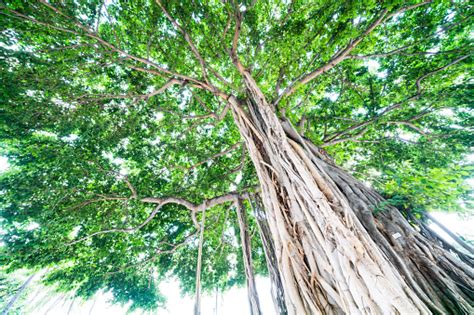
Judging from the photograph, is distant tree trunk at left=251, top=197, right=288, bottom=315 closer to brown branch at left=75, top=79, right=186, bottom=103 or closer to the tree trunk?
the tree trunk

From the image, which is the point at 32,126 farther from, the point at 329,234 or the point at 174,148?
the point at 329,234

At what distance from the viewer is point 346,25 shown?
7.88ft

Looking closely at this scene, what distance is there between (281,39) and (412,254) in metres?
2.82

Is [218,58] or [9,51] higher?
[218,58]

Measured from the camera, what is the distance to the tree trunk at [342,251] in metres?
0.84

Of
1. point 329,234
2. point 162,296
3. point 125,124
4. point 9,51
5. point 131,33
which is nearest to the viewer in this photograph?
point 329,234

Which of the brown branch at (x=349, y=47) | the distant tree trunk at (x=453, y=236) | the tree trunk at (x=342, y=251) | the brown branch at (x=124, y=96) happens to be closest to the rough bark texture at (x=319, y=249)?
the tree trunk at (x=342, y=251)

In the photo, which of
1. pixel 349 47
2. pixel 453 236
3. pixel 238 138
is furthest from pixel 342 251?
pixel 238 138

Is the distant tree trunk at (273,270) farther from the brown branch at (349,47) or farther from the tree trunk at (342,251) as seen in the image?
the brown branch at (349,47)

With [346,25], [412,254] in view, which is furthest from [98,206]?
[346,25]

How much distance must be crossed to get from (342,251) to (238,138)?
3.15 metres

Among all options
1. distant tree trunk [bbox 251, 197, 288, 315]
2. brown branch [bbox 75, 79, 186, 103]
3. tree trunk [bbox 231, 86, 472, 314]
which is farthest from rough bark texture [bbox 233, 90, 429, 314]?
brown branch [bbox 75, 79, 186, 103]

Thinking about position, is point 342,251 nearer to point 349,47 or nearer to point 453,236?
point 453,236

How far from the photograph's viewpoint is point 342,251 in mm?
944
